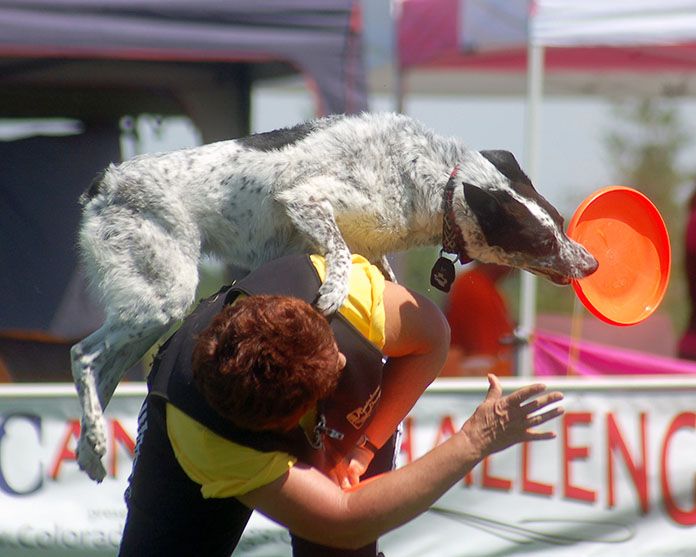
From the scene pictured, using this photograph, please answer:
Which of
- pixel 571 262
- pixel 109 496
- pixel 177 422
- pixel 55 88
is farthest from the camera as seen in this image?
pixel 55 88

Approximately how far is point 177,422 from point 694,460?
278 centimetres

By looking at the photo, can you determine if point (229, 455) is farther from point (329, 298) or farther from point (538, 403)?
point (538, 403)

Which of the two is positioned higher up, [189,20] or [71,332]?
[189,20]

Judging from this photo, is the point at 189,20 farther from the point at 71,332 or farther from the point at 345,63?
the point at 71,332

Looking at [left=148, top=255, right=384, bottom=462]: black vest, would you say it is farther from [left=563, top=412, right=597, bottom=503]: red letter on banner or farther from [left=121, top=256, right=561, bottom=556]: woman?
[left=563, top=412, right=597, bottom=503]: red letter on banner

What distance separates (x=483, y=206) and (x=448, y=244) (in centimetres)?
14

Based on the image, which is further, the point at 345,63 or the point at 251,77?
the point at 251,77

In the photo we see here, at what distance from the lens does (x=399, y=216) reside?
259 cm

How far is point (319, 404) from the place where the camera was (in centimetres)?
234

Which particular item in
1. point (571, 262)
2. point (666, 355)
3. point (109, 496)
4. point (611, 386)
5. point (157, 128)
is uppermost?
point (571, 262)

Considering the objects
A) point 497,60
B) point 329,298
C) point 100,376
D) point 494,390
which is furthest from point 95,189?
point 497,60

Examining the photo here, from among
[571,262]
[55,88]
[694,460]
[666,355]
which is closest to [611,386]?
[694,460]

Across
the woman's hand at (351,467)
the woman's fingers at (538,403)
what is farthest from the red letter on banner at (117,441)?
the woman's fingers at (538,403)

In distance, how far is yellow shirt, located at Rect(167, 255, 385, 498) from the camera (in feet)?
7.06
